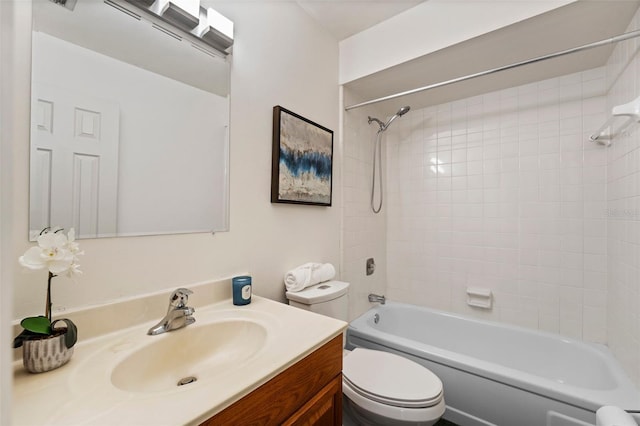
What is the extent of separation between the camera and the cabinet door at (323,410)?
0.75m

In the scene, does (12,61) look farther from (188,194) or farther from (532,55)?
(532,55)

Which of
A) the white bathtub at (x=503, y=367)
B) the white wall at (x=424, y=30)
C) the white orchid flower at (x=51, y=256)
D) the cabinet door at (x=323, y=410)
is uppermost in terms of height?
the white wall at (x=424, y=30)

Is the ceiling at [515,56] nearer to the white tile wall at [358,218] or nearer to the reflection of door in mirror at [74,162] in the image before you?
the white tile wall at [358,218]

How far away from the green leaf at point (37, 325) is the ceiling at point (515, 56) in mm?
1940

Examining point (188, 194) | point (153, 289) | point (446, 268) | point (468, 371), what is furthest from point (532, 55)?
point (153, 289)

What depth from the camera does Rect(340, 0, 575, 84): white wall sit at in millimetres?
1342

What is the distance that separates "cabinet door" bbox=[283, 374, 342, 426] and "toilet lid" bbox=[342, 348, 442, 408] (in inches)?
13.6

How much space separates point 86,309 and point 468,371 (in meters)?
1.70

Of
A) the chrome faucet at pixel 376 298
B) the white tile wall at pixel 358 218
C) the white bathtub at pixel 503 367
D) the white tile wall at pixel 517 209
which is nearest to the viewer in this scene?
the white bathtub at pixel 503 367

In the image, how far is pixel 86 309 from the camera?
0.79 meters

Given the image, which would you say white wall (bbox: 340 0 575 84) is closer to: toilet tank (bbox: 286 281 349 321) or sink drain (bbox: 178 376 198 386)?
toilet tank (bbox: 286 281 349 321)

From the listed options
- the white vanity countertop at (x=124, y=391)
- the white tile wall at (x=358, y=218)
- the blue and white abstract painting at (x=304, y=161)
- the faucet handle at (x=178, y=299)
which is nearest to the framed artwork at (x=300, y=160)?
the blue and white abstract painting at (x=304, y=161)

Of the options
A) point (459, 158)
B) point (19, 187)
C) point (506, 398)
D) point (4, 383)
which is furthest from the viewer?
point (459, 158)

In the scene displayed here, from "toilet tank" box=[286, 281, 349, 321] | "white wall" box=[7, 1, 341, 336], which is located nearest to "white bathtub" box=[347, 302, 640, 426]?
"toilet tank" box=[286, 281, 349, 321]
